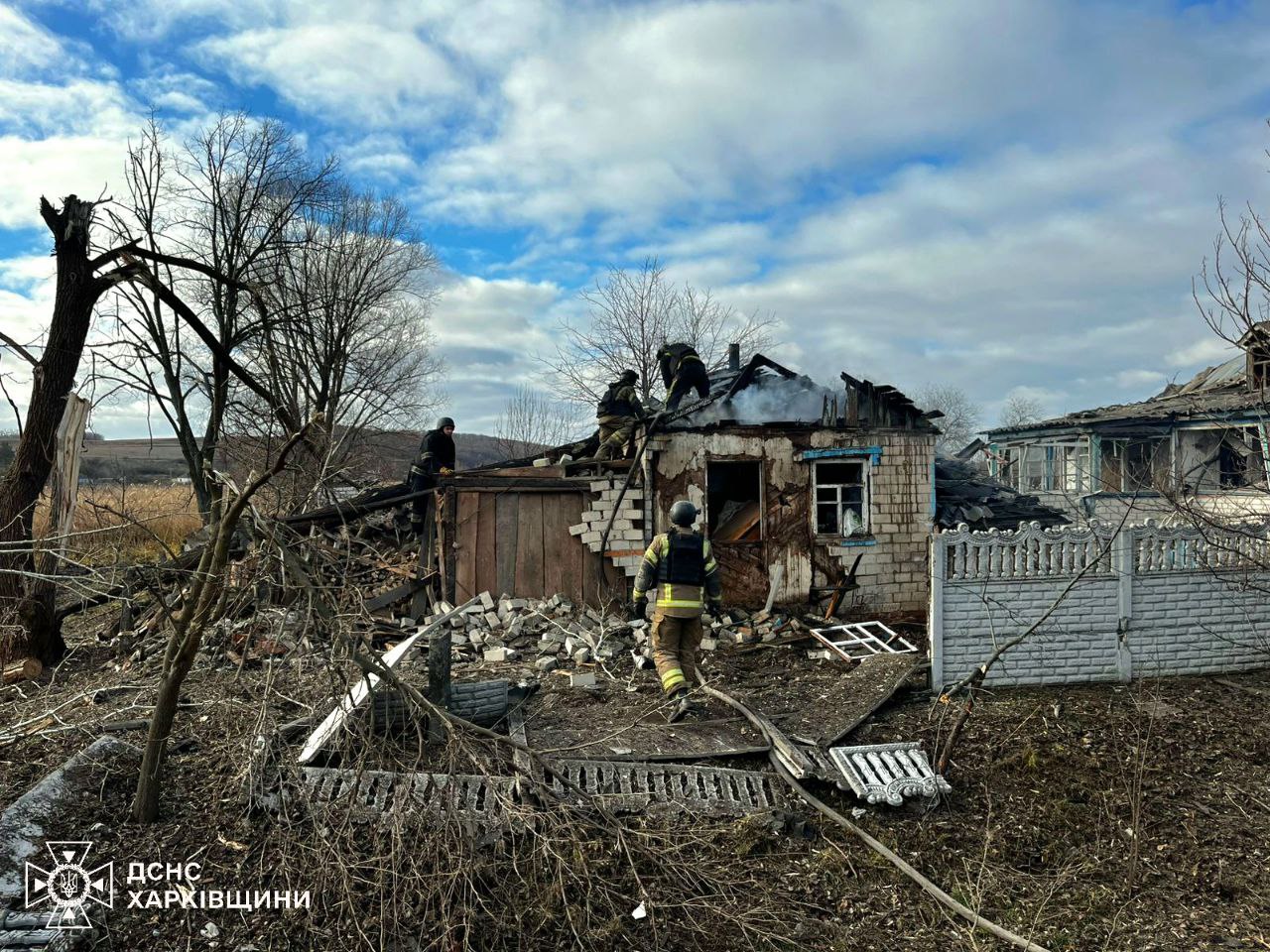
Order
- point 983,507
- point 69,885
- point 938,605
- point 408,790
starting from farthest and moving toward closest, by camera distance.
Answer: point 983,507, point 938,605, point 408,790, point 69,885

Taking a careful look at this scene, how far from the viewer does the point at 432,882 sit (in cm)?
380

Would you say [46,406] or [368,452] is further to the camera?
[368,452]

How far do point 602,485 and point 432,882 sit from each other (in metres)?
7.02

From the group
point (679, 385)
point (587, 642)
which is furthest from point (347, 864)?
point (679, 385)

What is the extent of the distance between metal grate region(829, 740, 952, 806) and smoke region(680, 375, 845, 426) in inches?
221

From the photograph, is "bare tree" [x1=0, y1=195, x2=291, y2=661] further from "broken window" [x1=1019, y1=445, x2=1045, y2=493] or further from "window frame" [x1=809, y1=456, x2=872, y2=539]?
"broken window" [x1=1019, y1=445, x2=1045, y2=493]

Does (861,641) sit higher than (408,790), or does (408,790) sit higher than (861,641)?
(408,790)

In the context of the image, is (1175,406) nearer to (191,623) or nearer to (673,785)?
(673,785)

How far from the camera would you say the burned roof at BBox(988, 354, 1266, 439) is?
55.4ft

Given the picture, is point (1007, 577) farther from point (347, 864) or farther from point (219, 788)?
point (219, 788)

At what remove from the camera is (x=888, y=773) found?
A: 222 inches

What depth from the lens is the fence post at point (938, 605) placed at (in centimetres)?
724

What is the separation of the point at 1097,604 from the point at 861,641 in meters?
2.57

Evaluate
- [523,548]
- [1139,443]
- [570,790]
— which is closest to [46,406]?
[523,548]
